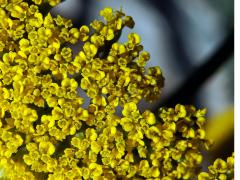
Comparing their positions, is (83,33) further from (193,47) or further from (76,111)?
(193,47)

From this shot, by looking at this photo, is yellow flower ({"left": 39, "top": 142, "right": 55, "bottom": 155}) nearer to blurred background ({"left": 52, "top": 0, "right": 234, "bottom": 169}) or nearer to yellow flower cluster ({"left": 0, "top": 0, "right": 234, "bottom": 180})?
yellow flower cluster ({"left": 0, "top": 0, "right": 234, "bottom": 180})

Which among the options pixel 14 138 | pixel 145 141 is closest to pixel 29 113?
Result: pixel 14 138

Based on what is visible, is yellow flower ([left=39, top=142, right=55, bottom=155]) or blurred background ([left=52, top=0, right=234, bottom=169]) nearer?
yellow flower ([left=39, top=142, right=55, bottom=155])

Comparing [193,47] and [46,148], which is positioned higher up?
[193,47]

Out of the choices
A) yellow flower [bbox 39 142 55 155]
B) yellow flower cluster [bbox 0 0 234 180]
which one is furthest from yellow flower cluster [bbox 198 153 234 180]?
yellow flower [bbox 39 142 55 155]

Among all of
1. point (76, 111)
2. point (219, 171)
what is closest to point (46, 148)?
point (76, 111)

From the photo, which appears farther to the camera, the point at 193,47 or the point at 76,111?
the point at 193,47
